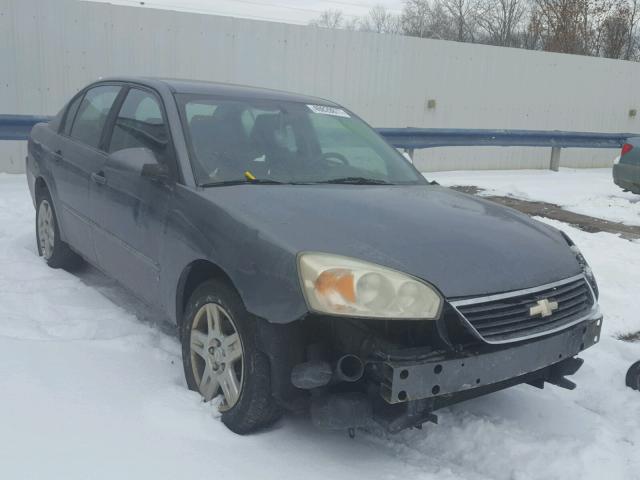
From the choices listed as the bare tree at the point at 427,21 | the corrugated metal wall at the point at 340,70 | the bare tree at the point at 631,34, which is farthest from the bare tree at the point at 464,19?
the corrugated metal wall at the point at 340,70

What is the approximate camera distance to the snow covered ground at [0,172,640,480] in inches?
104

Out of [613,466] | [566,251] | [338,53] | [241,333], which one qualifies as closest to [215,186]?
[241,333]

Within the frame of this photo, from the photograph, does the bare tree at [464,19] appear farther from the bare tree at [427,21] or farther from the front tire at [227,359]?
the front tire at [227,359]

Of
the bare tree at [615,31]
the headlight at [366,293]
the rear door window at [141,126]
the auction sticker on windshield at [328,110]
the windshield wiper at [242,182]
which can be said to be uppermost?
the bare tree at [615,31]

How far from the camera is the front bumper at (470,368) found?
2.46 m

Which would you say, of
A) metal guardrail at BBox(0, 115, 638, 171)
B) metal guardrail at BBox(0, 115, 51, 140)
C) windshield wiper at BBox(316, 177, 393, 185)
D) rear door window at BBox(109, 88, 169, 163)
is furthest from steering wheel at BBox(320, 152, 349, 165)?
metal guardrail at BBox(0, 115, 638, 171)

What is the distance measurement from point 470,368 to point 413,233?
64 centimetres

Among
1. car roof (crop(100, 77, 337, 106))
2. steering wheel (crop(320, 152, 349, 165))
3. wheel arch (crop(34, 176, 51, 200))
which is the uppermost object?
car roof (crop(100, 77, 337, 106))

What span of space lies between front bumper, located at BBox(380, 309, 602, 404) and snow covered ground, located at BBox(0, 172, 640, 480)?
0.35 metres

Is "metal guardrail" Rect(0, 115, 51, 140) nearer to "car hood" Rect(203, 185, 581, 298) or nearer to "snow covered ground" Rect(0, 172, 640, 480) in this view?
"snow covered ground" Rect(0, 172, 640, 480)

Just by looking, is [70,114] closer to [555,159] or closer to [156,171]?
[156,171]

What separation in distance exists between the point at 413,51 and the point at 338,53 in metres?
1.62

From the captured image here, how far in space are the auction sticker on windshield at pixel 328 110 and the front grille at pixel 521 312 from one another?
1953 millimetres

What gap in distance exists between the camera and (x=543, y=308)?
2811mm
